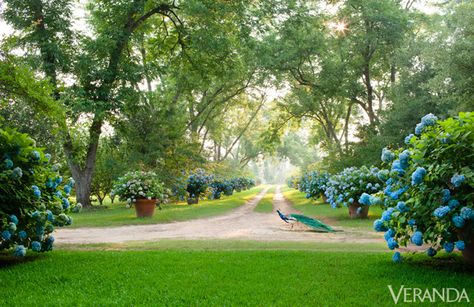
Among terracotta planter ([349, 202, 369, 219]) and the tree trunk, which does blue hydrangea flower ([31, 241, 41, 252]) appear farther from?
the tree trunk

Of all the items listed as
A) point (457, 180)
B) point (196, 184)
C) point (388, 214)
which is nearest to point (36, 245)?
point (388, 214)

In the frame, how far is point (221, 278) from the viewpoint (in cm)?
482

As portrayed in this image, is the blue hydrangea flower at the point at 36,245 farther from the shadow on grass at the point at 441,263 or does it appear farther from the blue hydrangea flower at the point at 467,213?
the blue hydrangea flower at the point at 467,213

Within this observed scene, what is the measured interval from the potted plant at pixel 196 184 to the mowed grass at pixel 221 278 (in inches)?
671

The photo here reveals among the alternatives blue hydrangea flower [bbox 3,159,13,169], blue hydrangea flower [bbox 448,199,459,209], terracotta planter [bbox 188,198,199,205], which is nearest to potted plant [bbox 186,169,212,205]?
terracotta planter [bbox 188,198,199,205]

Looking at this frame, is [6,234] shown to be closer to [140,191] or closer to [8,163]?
[8,163]

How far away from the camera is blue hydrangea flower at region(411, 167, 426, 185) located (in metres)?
4.64

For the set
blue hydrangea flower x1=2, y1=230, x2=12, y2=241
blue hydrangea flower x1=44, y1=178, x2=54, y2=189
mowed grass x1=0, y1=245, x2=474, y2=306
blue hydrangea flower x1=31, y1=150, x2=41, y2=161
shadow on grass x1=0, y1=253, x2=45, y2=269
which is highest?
blue hydrangea flower x1=31, y1=150, x2=41, y2=161

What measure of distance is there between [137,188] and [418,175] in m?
10.9

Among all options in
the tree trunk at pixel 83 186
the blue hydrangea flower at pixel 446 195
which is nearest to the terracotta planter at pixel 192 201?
the tree trunk at pixel 83 186

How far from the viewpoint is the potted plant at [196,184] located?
23422 millimetres

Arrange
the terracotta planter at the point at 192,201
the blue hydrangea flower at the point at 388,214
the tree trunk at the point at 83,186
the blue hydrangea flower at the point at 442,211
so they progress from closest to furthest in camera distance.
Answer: the blue hydrangea flower at the point at 442,211 → the blue hydrangea flower at the point at 388,214 → the tree trunk at the point at 83,186 → the terracotta planter at the point at 192,201

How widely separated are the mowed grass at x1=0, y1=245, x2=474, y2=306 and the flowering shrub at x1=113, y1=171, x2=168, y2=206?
767 cm

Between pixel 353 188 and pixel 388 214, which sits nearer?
pixel 388 214
